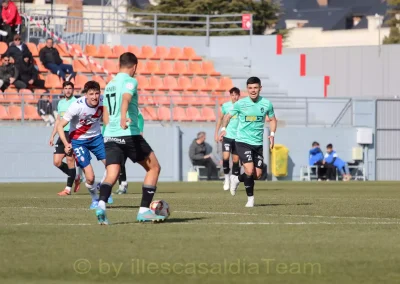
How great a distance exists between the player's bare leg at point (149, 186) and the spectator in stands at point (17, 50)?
1993cm

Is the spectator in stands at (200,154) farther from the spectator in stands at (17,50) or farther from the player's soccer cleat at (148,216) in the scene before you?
the player's soccer cleat at (148,216)

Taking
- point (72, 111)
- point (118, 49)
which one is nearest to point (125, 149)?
point (72, 111)

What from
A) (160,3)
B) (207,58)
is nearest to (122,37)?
(207,58)

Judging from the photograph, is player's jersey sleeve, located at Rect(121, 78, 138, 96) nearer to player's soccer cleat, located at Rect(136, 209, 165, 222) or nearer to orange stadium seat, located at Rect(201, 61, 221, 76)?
player's soccer cleat, located at Rect(136, 209, 165, 222)

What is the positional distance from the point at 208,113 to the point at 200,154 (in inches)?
90.1

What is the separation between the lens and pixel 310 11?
3728 inches

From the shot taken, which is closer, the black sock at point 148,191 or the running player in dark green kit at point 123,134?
the running player in dark green kit at point 123,134

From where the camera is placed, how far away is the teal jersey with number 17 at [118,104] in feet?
41.1

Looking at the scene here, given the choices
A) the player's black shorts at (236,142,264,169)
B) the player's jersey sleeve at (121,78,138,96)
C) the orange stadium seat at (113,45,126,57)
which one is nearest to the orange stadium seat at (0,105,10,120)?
the orange stadium seat at (113,45,126,57)

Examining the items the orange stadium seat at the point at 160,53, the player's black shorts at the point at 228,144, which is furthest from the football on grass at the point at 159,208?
the orange stadium seat at the point at 160,53

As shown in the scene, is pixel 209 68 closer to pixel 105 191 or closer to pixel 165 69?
pixel 165 69

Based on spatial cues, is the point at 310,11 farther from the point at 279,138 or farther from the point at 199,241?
the point at 199,241

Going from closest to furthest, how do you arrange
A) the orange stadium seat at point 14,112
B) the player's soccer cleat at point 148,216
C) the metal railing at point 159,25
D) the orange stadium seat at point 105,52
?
the player's soccer cleat at point 148,216 → the orange stadium seat at point 14,112 → the orange stadium seat at point 105,52 → the metal railing at point 159,25

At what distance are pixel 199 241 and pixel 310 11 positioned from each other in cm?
8545
